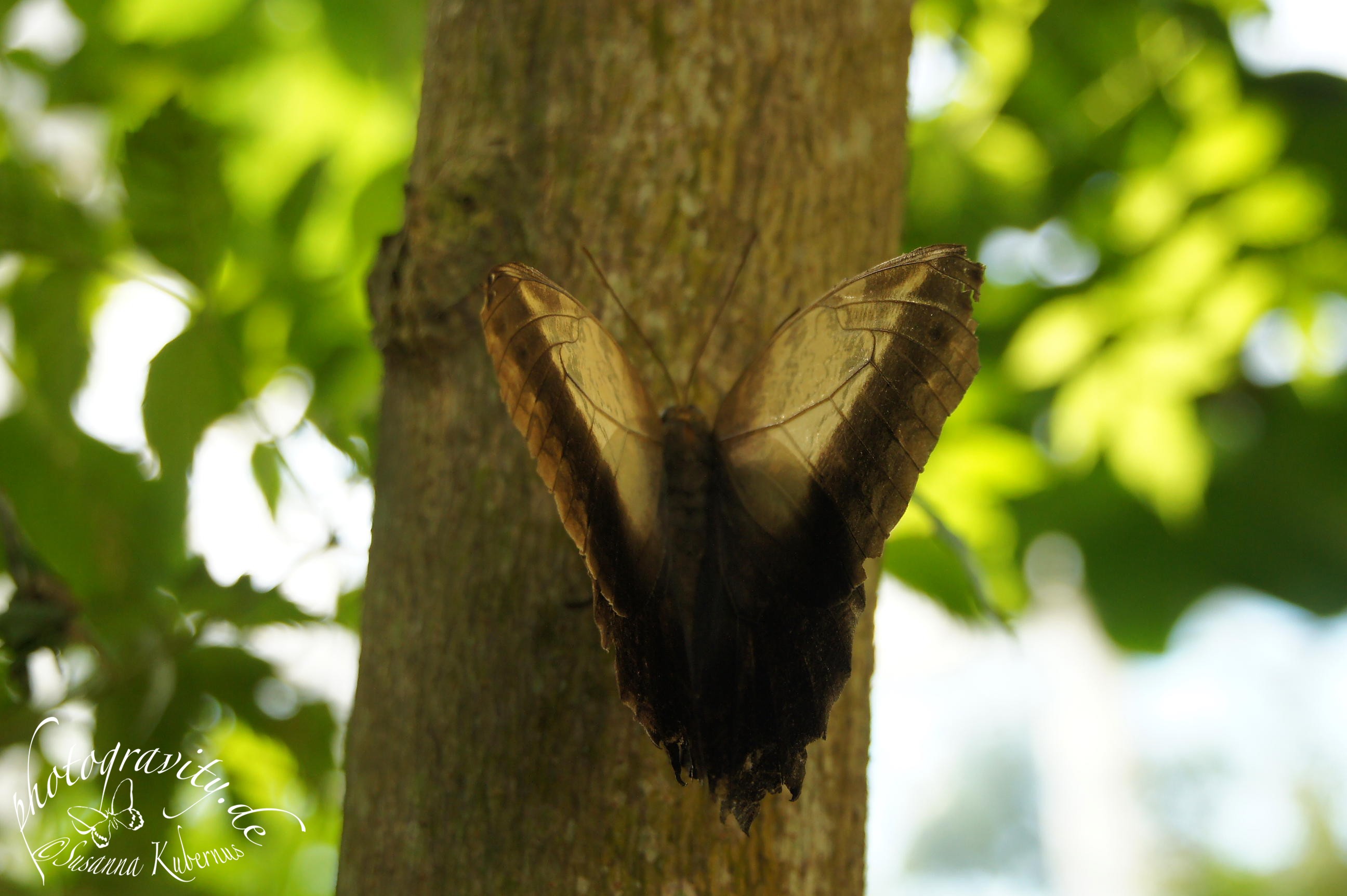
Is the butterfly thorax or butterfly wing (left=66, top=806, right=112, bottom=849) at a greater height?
the butterfly thorax

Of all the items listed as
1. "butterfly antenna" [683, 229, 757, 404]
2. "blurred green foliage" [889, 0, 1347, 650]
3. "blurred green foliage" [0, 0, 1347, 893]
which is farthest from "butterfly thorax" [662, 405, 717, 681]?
"blurred green foliage" [889, 0, 1347, 650]

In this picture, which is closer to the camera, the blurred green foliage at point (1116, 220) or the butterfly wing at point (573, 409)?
the butterfly wing at point (573, 409)

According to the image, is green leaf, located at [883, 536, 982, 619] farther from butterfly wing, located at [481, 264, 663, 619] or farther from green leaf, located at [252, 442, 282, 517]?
green leaf, located at [252, 442, 282, 517]

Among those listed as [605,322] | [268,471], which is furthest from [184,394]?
[605,322]

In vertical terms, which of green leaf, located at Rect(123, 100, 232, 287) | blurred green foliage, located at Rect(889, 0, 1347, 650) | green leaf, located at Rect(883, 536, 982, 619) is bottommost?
green leaf, located at Rect(883, 536, 982, 619)

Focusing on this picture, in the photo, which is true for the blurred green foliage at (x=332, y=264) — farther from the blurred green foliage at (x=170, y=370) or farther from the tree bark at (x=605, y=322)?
the tree bark at (x=605, y=322)

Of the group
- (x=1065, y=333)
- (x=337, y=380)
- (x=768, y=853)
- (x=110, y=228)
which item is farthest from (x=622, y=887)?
(x=1065, y=333)

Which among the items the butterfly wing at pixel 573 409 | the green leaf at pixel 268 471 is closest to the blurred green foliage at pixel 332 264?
the green leaf at pixel 268 471

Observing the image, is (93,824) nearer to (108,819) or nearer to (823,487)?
(108,819)
